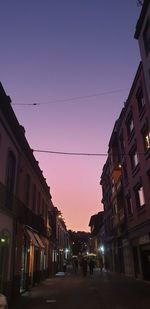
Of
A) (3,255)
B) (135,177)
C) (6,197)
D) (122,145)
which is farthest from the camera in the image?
(122,145)

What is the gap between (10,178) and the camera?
1529 cm

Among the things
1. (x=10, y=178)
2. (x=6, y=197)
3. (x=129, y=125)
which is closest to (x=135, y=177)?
(x=129, y=125)

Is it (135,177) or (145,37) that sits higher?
(145,37)

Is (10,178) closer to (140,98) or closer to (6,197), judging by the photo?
(6,197)

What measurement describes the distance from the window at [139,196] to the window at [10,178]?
1199 centimetres

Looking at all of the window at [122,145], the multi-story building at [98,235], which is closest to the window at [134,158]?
the window at [122,145]

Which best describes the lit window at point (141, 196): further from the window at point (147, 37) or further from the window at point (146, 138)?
the window at point (147, 37)

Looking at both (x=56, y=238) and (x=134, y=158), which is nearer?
(x=134, y=158)

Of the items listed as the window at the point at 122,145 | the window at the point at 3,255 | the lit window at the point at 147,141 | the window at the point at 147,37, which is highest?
the window at the point at 147,37

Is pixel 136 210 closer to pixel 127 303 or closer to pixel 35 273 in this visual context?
pixel 35 273

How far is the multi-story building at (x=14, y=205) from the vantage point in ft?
44.0

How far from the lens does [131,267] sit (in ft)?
91.9

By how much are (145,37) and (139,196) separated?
12.6 meters

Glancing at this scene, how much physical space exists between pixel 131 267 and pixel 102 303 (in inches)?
641
